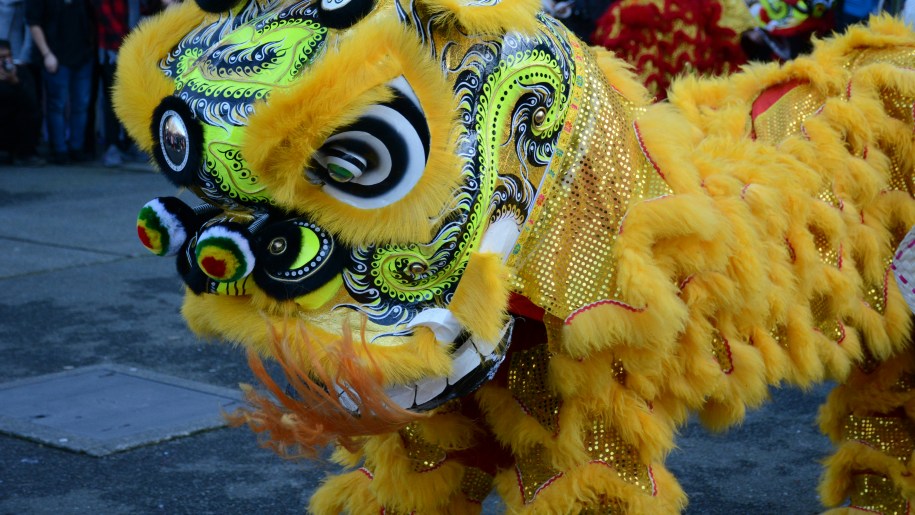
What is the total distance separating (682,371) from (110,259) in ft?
16.5

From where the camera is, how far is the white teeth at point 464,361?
2045 millimetres

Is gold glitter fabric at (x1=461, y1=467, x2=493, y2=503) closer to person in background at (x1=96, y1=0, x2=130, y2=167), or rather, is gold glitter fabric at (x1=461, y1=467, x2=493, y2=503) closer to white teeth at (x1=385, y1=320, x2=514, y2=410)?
white teeth at (x1=385, y1=320, x2=514, y2=410)

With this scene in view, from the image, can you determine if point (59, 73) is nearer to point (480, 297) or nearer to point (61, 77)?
point (61, 77)

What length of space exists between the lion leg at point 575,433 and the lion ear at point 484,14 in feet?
1.97

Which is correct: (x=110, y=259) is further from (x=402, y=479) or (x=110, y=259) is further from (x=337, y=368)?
(x=337, y=368)

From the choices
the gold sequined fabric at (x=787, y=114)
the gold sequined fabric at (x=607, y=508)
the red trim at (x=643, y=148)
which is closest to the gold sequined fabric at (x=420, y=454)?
the gold sequined fabric at (x=607, y=508)

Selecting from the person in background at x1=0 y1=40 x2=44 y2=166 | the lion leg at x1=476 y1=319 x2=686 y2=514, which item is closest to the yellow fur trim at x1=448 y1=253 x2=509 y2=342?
the lion leg at x1=476 y1=319 x2=686 y2=514

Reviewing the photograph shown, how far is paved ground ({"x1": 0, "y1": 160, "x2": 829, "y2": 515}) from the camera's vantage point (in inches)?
142

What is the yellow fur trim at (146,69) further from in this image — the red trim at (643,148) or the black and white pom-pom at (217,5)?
the red trim at (643,148)

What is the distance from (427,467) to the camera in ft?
8.02

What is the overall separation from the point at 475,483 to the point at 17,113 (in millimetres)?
8693

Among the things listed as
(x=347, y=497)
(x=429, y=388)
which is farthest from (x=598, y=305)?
(x=347, y=497)

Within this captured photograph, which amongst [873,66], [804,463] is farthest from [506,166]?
[804,463]

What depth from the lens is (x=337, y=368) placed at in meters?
1.90
